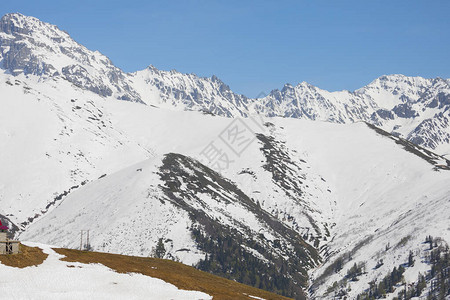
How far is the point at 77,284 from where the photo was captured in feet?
202

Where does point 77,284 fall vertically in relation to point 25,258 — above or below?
below

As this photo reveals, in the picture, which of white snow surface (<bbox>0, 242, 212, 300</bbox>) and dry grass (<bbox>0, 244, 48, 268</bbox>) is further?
dry grass (<bbox>0, 244, 48, 268</bbox>)

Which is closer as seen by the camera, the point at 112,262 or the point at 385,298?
the point at 112,262

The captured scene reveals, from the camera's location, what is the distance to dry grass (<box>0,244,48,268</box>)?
63.0 m

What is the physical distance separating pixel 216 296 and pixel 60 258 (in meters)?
22.6

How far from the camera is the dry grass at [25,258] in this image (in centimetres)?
6300

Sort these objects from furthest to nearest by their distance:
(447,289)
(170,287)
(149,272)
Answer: (447,289)
(149,272)
(170,287)

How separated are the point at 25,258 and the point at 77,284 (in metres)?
9.10

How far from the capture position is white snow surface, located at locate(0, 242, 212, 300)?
5703 cm

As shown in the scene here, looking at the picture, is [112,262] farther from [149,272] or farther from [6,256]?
[6,256]

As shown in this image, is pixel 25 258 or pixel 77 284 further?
pixel 25 258

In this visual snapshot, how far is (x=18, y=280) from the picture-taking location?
5862 cm

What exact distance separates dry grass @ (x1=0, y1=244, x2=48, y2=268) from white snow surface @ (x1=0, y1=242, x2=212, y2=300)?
853 millimetres

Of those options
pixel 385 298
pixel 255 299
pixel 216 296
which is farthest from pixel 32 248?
pixel 385 298
